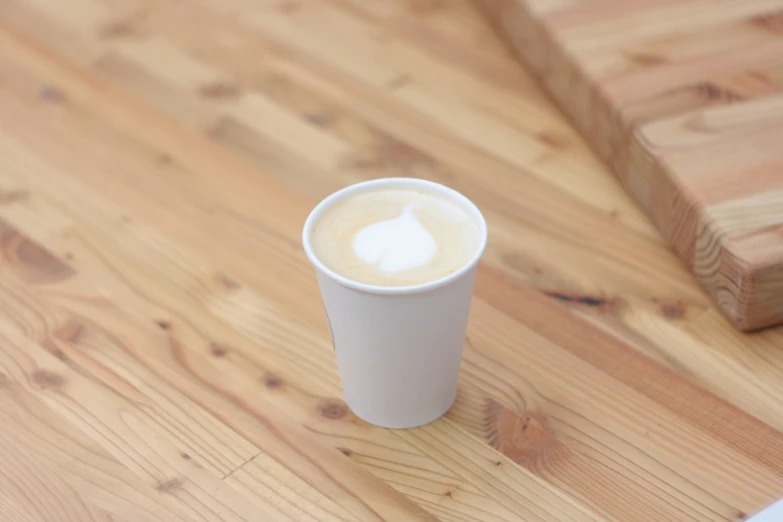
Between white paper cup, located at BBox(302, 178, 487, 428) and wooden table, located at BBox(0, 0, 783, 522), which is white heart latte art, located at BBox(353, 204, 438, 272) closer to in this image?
white paper cup, located at BBox(302, 178, 487, 428)

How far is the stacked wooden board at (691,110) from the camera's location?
1014 mm

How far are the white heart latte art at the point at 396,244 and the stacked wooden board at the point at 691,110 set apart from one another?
0.39 metres

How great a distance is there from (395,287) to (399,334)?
62 millimetres

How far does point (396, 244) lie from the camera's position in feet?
2.72

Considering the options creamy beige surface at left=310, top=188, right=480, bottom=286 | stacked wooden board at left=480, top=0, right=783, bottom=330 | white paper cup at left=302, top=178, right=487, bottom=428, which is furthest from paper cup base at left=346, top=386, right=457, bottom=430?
stacked wooden board at left=480, top=0, right=783, bottom=330

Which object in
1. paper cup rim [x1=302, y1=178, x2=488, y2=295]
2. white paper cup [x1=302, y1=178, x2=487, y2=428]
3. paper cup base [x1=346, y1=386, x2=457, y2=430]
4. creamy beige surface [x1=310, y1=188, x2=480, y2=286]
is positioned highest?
paper cup rim [x1=302, y1=178, x2=488, y2=295]

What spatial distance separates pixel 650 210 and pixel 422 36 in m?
0.59

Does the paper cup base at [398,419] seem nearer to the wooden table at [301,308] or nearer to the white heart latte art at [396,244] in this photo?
the wooden table at [301,308]

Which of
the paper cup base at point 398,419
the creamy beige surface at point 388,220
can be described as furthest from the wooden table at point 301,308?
the creamy beige surface at point 388,220

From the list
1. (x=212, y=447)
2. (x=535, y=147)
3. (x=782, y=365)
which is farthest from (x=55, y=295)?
(x=782, y=365)

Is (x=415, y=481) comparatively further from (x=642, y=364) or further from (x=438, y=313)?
(x=642, y=364)

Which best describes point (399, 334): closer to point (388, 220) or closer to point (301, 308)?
point (388, 220)

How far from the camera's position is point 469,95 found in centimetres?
141

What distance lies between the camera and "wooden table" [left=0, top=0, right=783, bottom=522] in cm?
87
